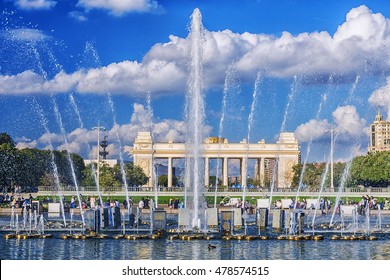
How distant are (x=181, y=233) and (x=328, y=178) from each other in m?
78.5

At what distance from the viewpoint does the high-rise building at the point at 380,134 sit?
159875 millimetres

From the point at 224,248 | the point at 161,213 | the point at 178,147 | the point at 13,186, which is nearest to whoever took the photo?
the point at 224,248

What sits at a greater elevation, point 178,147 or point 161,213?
point 178,147

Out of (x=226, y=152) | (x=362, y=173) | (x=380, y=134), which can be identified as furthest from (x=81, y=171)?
(x=380, y=134)

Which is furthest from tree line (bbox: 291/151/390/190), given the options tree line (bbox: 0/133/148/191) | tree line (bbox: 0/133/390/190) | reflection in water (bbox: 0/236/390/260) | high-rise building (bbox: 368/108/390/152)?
reflection in water (bbox: 0/236/390/260)

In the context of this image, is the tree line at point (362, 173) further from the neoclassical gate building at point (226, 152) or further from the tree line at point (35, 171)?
the neoclassical gate building at point (226, 152)

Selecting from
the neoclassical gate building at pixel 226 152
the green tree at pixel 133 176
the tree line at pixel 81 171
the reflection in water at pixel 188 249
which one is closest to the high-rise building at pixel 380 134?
A: the neoclassical gate building at pixel 226 152

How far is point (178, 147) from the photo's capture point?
Answer: 16012 cm

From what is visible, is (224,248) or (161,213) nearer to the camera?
(224,248)
